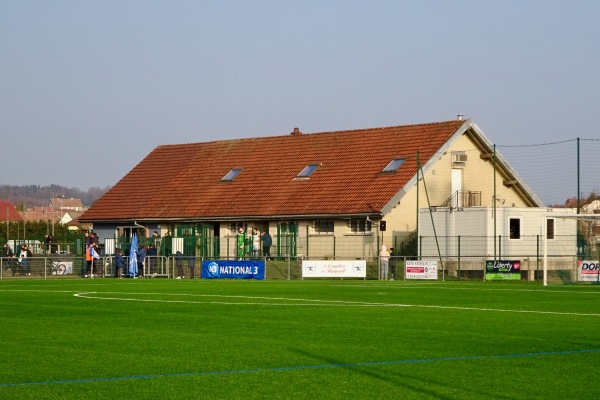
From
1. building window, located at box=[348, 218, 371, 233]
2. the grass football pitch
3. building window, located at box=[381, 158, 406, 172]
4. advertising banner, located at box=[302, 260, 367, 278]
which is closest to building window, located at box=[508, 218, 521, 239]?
building window, located at box=[348, 218, 371, 233]

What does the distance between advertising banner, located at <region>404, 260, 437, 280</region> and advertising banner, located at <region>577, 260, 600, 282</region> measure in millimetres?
5784

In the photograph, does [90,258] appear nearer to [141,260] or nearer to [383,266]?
[141,260]

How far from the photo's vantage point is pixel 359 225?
58.0 m

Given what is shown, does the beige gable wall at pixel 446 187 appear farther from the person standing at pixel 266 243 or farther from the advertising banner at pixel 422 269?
the advertising banner at pixel 422 269

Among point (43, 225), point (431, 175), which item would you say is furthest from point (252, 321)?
point (43, 225)

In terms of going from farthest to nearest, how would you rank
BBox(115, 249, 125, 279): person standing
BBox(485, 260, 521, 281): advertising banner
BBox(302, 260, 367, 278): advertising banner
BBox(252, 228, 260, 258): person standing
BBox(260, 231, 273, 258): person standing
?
BBox(252, 228, 260, 258): person standing
BBox(260, 231, 273, 258): person standing
BBox(115, 249, 125, 279): person standing
BBox(302, 260, 367, 278): advertising banner
BBox(485, 260, 521, 281): advertising banner

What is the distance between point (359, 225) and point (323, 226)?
2375mm

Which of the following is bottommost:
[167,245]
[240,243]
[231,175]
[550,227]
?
[167,245]

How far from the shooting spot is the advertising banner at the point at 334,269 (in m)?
48.3

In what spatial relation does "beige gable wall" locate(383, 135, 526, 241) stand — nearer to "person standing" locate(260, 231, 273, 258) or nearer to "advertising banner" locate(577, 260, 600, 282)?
"person standing" locate(260, 231, 273, 258)

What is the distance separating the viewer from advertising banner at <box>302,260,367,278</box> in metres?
48.3

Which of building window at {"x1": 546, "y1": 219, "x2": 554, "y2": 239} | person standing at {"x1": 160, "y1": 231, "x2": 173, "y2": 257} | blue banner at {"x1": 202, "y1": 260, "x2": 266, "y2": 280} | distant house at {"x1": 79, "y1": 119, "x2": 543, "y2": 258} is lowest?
blue banner at {"x1": 202, "y1": 260, "x2": 266, "y2": 280}

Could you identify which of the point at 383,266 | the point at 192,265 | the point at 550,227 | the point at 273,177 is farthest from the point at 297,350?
the point at 273,177

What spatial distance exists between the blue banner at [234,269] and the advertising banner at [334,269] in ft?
6.22
